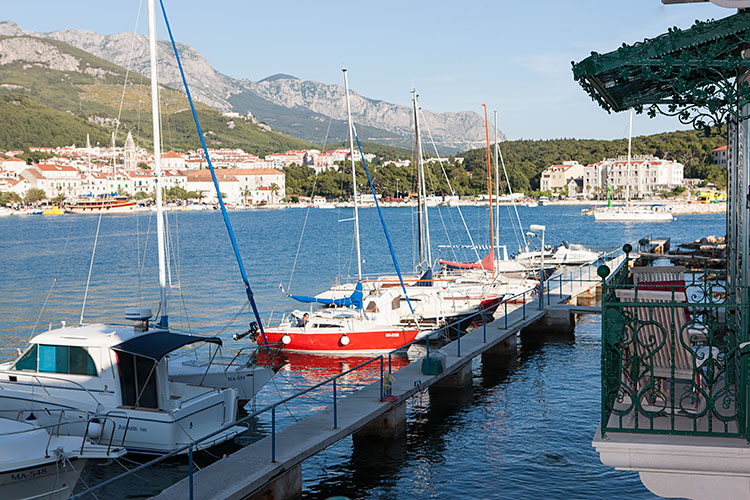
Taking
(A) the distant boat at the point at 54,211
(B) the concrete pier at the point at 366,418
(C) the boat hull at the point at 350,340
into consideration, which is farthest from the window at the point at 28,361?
(A) the distant boat at the point at 54,211

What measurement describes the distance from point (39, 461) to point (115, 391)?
2600 millimetres

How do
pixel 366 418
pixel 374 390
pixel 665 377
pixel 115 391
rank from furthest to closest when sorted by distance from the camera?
pixel 374 390 → pixel 115 391 → pixel 366 418 → pixel 665 377

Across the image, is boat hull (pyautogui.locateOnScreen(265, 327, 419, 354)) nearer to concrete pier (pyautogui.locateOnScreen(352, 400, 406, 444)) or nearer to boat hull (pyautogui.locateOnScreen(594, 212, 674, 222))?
concrete pier (pyautogui.locateOnScreen(352, 400, 406, 444))

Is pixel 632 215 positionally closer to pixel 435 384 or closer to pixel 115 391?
pixel 435 384

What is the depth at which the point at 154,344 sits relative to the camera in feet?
46.0

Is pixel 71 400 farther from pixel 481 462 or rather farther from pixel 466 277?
pixel 466 277

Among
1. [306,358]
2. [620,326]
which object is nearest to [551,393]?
[306,358]

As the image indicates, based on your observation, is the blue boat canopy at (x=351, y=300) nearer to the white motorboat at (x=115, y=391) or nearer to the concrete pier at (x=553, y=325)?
the concrete pier at (x=553, y=325)

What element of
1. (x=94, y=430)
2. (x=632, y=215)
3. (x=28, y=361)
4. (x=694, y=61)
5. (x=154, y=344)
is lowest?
(x=94, y=430)

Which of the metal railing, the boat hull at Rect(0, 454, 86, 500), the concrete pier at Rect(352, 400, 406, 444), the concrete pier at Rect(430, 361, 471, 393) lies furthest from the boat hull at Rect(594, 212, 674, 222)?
the boat hull at Rect(0, 454, 86, 500)

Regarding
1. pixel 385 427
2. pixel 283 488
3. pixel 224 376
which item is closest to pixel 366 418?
pixel 385 427

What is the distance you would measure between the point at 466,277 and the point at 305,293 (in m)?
14.1

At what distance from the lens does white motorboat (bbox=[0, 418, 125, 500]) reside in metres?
11.1

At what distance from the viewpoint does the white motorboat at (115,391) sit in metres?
13.5
